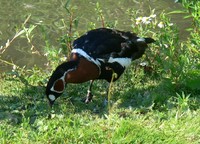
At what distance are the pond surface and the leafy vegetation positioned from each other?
92 cm

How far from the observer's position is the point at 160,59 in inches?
217

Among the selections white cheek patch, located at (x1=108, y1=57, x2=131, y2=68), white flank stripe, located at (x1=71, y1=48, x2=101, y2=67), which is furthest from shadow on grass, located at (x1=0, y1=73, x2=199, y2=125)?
white flank stripe, located at (x1=71, y1=48, x2=101, y2=67)

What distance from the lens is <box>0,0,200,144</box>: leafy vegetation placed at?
425cm

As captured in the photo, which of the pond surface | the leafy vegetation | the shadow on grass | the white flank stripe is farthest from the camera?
the pond surface

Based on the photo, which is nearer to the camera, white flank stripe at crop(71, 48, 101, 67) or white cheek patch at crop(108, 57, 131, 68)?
Answer: white flank stripe at crop(71, 48, 101, 67)

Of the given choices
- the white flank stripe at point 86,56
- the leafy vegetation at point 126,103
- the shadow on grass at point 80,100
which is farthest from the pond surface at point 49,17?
the white flank stripe at point 86,56

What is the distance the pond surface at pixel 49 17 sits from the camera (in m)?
7.20

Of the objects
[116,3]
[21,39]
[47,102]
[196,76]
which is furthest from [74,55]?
[116,3]

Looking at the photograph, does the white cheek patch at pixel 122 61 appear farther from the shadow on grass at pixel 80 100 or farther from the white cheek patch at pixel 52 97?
the white cheek patch at pixel 52 97

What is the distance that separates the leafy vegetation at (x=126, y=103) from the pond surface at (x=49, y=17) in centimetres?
92

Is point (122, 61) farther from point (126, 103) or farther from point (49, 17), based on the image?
point (49, 17)

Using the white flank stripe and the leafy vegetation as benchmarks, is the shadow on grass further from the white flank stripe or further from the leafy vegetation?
the white flank stripe

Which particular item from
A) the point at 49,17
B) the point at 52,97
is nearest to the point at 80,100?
the point at 52,97

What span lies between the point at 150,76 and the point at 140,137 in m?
1.73
